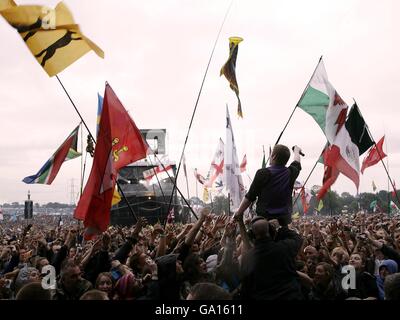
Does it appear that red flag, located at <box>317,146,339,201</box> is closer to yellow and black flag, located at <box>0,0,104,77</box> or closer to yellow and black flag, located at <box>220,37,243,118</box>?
yellow and black flag, located at <box>220,37,243,118</box>

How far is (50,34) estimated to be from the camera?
778 centimetres

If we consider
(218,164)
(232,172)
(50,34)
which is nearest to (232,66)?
(232,172)

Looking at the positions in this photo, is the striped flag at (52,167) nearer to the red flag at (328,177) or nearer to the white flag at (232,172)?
the white flag at (232,172)

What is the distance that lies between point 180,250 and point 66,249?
2.89 m

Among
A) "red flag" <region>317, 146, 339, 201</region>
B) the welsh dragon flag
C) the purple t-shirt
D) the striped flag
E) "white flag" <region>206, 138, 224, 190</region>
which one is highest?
"white flag" <region>206, 138, 224, 190</region>

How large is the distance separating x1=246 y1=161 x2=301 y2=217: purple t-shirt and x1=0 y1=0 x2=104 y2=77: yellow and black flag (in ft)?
13.6

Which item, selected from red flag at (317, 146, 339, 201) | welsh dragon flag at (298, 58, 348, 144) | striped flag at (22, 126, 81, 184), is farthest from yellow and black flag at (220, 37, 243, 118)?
striped flag at (22, 126, 81, 184)

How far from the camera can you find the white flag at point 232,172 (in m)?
13.4

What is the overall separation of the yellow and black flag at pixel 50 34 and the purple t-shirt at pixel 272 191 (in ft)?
13.6

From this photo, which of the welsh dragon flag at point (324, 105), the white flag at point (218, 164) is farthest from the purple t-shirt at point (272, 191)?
the white flag at point (218, 164)

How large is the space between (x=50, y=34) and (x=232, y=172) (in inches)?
284

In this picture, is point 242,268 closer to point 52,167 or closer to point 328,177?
point 328,177

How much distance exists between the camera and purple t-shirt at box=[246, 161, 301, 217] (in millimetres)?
4568
